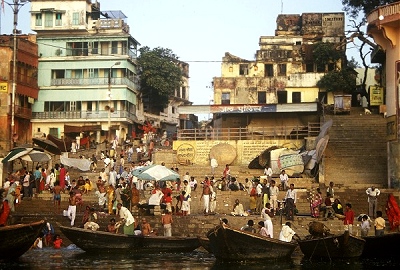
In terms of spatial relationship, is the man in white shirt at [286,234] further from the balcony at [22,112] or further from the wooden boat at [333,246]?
the balcony at [22,112]

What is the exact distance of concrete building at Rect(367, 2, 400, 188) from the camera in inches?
1160

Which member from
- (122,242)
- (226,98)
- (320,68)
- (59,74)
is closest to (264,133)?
(226,98)

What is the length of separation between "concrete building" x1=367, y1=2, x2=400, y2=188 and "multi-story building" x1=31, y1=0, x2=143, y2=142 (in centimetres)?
2500

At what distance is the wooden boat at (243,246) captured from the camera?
20.3m

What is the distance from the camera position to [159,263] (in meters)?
21.0

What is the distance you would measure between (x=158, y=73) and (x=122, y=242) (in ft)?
107

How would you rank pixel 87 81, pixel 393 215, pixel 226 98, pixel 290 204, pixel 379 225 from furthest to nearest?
pixel 87 81, pixel 226 98, pixel 290 204, pixel 393 215, pixel 379 225

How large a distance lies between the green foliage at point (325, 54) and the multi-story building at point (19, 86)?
64.2 ft

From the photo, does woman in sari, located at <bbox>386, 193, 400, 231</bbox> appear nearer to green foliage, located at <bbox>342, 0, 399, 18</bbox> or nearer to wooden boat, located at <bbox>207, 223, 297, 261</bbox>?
wooden boat, located at <bbox>207, 223, 297, 261</bbox>

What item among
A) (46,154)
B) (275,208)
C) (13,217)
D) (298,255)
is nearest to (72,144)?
(46,154)

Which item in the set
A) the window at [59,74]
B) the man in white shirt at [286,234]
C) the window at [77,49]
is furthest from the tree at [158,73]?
the man in white shirt at [286,234]

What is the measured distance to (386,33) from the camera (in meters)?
30.2

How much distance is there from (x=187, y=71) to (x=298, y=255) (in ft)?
152

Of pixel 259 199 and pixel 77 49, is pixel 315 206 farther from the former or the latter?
pixel 77 49
